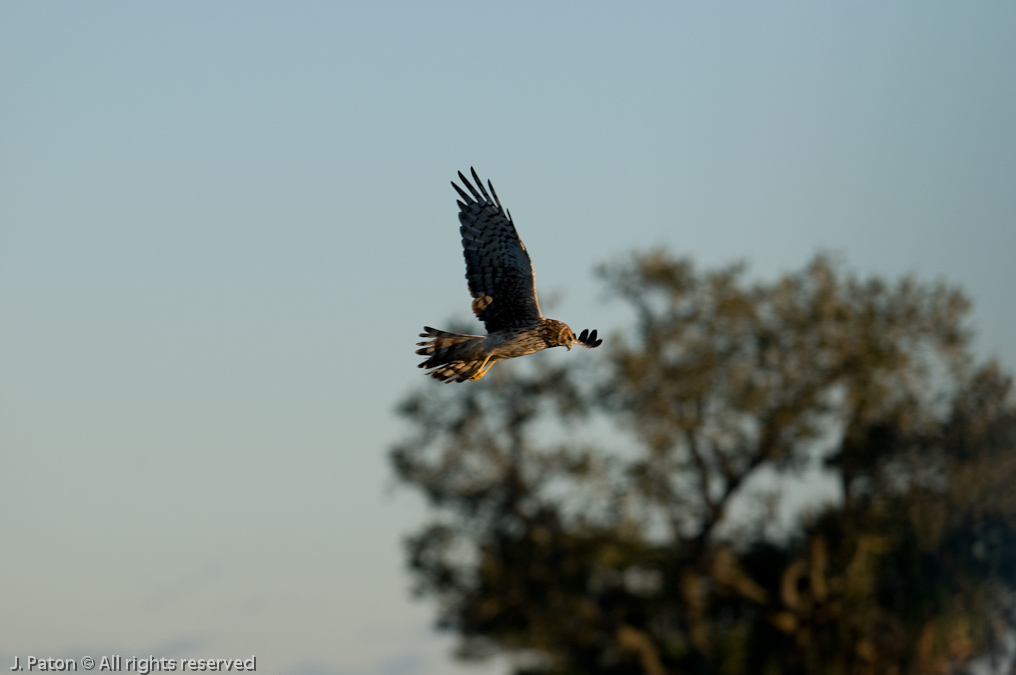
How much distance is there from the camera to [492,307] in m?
15.4

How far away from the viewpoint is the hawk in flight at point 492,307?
14648mm

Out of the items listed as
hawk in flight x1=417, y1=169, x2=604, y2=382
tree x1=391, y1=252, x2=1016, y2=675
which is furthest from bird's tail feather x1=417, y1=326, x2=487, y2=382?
tree x1=391, y1=252, x2=1016, y2=675

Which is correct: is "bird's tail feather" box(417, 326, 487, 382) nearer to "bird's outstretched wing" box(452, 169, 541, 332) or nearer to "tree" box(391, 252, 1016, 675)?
"bird's outstretched wing" box(452, 169, 541, 332)

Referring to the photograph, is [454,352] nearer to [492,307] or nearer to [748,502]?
[492,307]

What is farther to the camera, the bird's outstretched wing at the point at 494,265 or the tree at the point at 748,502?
the tree at the point at 748,502

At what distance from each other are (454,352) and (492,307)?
0.99 meters

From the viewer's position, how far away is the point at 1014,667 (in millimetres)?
33062

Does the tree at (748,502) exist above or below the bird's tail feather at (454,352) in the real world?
above

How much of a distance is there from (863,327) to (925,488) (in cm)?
444

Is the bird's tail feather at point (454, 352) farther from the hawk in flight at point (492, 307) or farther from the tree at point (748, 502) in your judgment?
the tree at point (748, 502)

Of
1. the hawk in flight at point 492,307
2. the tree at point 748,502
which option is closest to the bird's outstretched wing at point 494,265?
the hawk in flight at point 492,307

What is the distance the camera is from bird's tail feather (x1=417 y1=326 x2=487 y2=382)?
14523 millimetres

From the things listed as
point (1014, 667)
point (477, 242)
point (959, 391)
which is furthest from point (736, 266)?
point (477, 242)

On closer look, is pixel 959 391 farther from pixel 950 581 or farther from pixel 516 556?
pixel 516 556
